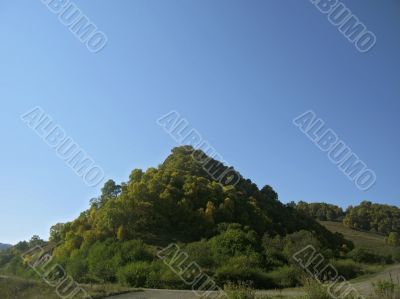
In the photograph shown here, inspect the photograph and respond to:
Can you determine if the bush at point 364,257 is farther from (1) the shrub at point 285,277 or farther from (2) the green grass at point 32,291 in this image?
(2) the green grass at point 32,291

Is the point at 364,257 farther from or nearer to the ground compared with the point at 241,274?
farther from the ground

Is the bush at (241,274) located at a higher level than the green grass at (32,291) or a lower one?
higher

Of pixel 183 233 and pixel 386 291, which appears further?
pixel 183 233

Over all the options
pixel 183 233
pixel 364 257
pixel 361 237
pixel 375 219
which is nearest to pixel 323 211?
pixel 375 219

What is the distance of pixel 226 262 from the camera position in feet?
93.8

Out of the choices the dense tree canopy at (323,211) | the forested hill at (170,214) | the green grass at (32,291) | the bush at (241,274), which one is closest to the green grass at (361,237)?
the dense tree canopy at (323,211)

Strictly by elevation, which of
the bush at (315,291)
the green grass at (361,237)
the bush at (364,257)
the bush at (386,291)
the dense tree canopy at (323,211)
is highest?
the dense tree canopy at (323,211)

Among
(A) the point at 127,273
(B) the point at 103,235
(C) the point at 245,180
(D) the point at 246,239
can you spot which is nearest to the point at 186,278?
(A) the point at 127,273

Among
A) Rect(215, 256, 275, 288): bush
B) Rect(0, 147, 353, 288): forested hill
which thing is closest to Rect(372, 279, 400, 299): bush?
Rect(0, 147, 353, 288): forested hill

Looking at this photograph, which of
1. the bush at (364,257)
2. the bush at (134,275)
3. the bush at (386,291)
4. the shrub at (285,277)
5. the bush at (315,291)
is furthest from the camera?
the bush at (364,257)

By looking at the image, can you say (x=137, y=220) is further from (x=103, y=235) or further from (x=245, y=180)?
(x=245, y=180)

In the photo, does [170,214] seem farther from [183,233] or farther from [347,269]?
[347,269]

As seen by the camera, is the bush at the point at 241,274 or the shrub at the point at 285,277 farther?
the shrub at the point at 285,277

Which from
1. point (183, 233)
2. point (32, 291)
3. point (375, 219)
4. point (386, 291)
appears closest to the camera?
point (386, 291)
